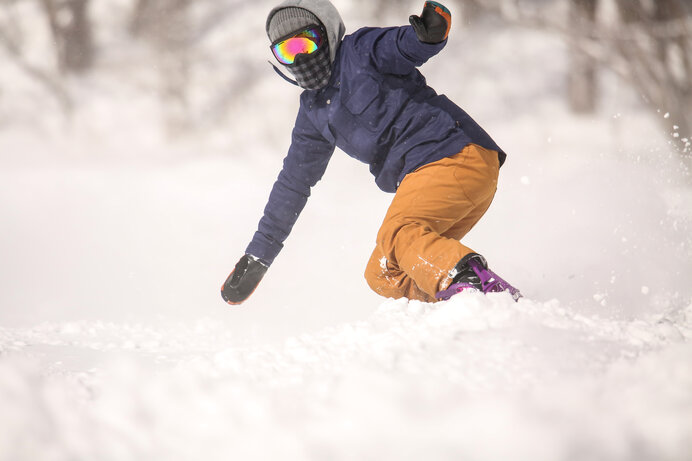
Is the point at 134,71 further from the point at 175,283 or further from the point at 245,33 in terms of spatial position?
the point at 175,283

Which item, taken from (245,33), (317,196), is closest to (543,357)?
(317,196)

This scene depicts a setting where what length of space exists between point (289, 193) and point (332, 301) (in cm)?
105

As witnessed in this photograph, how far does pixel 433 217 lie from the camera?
1382 millimetres

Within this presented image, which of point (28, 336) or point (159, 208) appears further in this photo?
point (159, 208)

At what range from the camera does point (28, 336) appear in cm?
172

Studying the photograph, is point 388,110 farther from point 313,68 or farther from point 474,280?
point 474,280

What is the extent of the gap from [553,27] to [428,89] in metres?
4.57

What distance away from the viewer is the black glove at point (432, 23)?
1351 millimetres

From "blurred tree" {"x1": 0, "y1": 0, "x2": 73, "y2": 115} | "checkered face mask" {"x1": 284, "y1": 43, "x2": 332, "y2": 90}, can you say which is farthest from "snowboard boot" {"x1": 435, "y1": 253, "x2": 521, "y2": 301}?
"blurred tree" {"x1": 0, "y1": 0, "x2": 73, "y2": 115}

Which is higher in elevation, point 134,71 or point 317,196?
point 134,71

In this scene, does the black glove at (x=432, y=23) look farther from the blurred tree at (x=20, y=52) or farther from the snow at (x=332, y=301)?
the blurred tree at (x=20, y=52)

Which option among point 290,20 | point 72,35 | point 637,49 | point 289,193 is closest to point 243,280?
point 289,193

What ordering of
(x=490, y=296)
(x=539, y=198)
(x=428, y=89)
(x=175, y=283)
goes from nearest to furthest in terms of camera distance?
Answer: (x=490, y=296), (x=428, y=89), (x=175, y=283), (x=539, y=198)

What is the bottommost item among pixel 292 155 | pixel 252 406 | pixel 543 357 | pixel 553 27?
pixel 252 406
